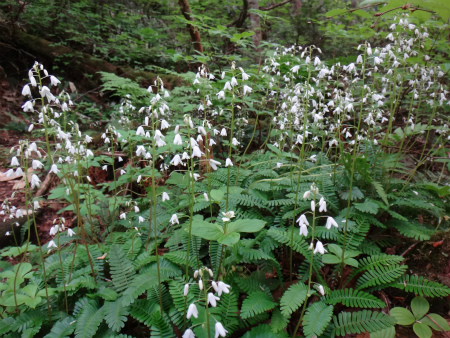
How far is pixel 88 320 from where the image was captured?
220 centimetres

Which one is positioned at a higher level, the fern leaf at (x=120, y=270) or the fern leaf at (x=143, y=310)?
the fern leaf at (x=120, y=270)

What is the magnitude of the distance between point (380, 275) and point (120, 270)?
2257mm

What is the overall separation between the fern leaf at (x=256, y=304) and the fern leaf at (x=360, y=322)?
470mm

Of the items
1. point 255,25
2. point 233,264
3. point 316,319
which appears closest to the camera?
point 316,319

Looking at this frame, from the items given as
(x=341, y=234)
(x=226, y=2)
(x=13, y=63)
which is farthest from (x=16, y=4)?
(x=341, y=234)

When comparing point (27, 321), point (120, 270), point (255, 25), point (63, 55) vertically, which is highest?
point (255, 25)

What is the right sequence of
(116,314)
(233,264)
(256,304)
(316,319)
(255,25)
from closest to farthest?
1. (316,319)
2. (256,304)
3. (116,314)
4. (233,264)
5. (255,25)

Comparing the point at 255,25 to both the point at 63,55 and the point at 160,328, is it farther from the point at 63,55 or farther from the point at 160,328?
the point at 160,328

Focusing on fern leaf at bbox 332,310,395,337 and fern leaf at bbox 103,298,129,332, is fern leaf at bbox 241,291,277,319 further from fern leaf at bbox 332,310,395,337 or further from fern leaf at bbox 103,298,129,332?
fern leaf at bbox 103,298,129,332

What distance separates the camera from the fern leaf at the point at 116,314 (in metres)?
2.11

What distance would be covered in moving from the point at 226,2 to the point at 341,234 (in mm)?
9637

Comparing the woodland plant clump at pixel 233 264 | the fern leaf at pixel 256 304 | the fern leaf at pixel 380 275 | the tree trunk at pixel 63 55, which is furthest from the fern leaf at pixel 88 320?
the tree trunk at pixel 63 55

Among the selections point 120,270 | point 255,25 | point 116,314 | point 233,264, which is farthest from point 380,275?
point 255,25

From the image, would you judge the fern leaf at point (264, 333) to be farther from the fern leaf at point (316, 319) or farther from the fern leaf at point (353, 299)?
the fern leaf at point (353, 299)
